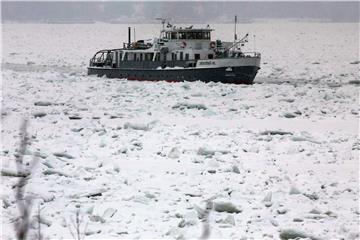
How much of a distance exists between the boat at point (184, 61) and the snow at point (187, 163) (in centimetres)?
536

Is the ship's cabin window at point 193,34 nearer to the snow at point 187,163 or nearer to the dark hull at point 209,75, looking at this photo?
the dark hull at point 209,75

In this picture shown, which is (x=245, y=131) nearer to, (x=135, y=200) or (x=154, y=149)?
(x=154, y=149)

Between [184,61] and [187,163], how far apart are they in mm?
17331

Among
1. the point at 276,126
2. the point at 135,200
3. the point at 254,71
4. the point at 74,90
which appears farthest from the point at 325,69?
the point at 135,200

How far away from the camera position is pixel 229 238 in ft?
19.7

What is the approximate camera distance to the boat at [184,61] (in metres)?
25.4

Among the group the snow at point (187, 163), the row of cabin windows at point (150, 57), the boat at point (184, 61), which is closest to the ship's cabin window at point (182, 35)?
the boat at point (184, 61)

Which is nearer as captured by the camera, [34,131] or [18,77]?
[34,131]

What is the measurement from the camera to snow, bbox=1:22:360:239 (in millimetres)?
6527

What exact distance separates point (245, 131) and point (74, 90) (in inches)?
406

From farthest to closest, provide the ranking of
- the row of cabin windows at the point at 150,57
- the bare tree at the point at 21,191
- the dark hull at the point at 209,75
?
the row of cabin windows at the point at 150,57
the dark hull at the point at 209,75
the bare tree at the point at 21,191

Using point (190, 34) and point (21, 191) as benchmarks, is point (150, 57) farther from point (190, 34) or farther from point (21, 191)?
point (21, 191)

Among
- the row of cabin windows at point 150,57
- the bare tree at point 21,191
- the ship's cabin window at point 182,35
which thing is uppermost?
the ship's cabin window at point 182,35

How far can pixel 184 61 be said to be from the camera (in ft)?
86.3
